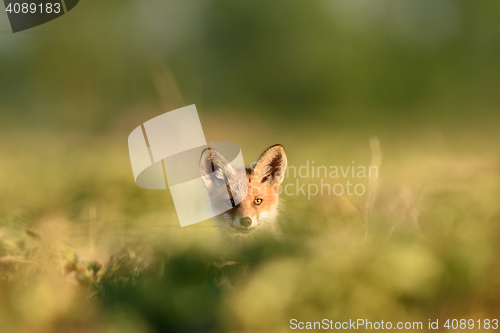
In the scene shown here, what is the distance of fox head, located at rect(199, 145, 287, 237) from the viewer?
75 cm

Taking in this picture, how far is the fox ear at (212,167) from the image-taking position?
73 cm

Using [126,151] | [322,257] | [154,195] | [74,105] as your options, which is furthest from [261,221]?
[74,105]

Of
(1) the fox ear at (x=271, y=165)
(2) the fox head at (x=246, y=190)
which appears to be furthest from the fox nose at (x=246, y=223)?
(1) the fox ear at (x=271, y=165)

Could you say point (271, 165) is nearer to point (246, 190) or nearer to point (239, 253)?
point (246, 190)

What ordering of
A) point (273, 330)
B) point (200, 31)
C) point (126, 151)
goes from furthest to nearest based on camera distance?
point (200, 31) < point (126, 151) < point (273, 330)

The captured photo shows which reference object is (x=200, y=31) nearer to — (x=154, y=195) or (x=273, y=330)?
(x=154, y=195)

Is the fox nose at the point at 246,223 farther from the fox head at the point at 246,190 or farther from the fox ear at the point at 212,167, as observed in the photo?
the fox ear at the point at 212,167

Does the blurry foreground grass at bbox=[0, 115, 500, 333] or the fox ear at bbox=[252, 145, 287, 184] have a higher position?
the fox ear at bbox=[252, 145, 287, 184]

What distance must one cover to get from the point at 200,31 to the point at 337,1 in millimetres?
483

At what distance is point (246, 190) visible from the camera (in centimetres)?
79

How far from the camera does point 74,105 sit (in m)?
0.91

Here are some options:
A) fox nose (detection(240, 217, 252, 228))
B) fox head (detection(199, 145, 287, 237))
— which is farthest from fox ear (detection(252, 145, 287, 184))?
fox nose (detection(240, 217, 252, 228))

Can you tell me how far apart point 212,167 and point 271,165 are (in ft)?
0.49

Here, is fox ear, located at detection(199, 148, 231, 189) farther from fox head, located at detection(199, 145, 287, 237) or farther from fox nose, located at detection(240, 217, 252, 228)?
fox nose, located at detection(240, 217, 252, 228)
